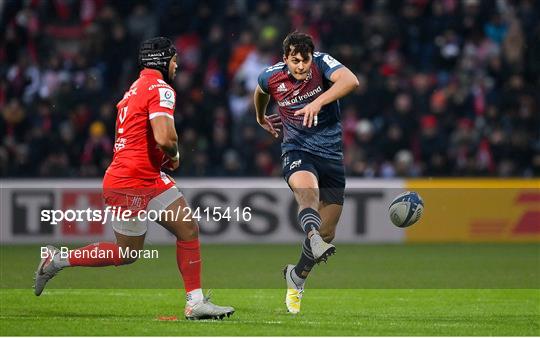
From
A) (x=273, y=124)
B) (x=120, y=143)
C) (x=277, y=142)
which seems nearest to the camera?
(x=120, y=143)

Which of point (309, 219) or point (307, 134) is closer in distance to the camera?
point (309, 219)

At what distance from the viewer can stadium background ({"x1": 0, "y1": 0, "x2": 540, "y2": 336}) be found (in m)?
17.0

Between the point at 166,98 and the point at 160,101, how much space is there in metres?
0.05

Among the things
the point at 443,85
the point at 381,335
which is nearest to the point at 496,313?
the point at 381,335

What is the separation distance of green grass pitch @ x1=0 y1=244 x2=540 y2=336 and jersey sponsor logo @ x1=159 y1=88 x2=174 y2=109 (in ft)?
5.37

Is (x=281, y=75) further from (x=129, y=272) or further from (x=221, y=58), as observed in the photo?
(x=221, y=58)

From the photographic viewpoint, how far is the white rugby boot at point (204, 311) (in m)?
9.04

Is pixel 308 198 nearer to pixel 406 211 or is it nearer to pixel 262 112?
pixel 406 211

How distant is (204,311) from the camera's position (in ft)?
29.6

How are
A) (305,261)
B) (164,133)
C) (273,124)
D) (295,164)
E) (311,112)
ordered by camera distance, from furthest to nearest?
(273,124)
(305,261)
(295,164)
(311,112)
(164,133)

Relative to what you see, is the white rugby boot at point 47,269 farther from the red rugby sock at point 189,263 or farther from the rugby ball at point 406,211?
the rugby ball at point 406,211

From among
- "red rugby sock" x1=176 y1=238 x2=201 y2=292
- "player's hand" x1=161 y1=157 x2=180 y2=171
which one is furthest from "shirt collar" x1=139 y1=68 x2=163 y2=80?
"red rugby sock" x1=176 y1=238 x2=201 y2=292

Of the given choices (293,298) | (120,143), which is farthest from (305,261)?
A: (120,143)

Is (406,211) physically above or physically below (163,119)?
below
